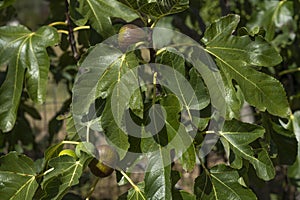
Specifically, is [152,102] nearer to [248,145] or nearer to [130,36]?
[130,36]

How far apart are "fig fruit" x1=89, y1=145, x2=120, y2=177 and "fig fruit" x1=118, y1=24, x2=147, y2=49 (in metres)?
0.24

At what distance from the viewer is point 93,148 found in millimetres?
1336

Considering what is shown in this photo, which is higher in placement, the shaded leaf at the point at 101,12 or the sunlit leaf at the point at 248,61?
the shaded leaf at the point at 101,12

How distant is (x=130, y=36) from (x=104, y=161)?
0.29 m

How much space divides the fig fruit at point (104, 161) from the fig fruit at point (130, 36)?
24 centimetres

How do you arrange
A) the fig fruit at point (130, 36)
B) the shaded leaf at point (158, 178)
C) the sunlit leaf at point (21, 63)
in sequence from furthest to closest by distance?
the sunlit leaf at point (21, 63) < the fig fruit at point (130, 36) < the shaded leaf at point (158, 178)

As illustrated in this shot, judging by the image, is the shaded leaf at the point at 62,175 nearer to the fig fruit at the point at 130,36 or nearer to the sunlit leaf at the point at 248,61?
the fig fruit at the point at 130,36

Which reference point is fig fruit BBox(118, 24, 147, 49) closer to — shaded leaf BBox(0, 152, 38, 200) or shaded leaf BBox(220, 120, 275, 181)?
shaded leaf BBox(220, 120, 275, 181)

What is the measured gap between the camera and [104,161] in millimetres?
1315

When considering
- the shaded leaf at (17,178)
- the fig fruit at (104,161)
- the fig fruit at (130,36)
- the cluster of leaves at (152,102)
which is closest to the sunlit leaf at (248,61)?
the cluster of leaves at (152,102)

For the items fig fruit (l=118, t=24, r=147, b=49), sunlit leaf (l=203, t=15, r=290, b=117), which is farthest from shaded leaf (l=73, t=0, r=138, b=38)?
sunlit leaf (l=203, t=15, r=290, b=117)

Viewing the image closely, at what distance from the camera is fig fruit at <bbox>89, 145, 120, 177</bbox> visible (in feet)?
4.29

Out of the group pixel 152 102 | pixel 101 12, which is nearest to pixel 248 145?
pixel 152 102

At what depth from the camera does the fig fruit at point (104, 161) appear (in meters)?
1.31
